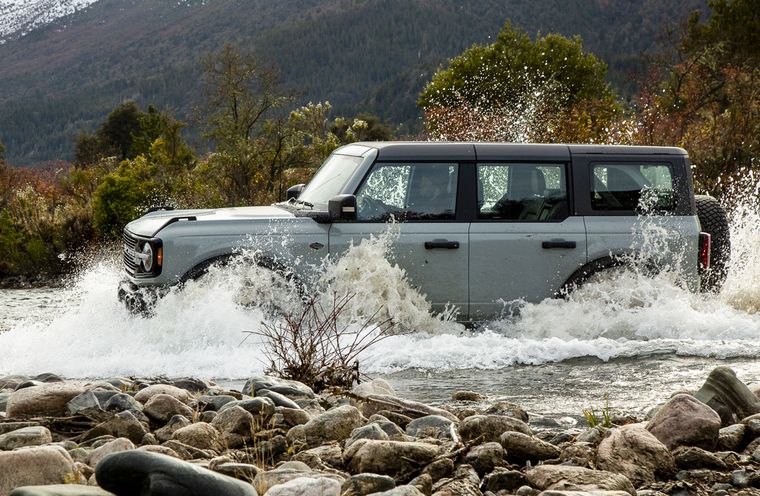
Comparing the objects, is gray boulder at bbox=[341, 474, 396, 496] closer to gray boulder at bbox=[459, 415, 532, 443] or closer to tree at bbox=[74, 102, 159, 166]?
→ gray boulder at bbox=[459, 415, 532, 443]

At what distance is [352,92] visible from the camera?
114m

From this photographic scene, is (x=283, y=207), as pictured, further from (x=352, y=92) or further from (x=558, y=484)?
(x=352, y=92)

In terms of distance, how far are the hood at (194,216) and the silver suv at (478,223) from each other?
17 millimetres

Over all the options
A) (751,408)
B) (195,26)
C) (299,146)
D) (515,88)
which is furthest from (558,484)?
(195,26)

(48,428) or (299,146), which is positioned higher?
(299,146)

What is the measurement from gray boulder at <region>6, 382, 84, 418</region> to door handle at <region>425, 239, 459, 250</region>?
372cm

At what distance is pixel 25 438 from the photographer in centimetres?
537

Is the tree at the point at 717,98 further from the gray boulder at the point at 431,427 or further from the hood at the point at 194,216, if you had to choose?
the gray boulder at the point at 431,427

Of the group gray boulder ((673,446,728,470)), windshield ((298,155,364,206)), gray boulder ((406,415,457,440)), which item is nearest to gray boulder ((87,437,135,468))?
gray boulder ((406,415,457,440))

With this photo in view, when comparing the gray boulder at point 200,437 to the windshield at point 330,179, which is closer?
the gray boulder at point 200,437

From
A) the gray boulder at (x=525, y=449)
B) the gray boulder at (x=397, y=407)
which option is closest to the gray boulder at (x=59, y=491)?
the gray boulder at (x=525, y=449)

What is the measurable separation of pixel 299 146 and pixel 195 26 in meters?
137

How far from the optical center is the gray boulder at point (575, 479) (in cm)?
449

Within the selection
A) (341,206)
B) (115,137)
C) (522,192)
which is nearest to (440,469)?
(341,206)
